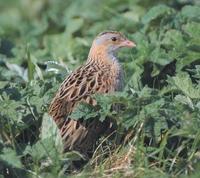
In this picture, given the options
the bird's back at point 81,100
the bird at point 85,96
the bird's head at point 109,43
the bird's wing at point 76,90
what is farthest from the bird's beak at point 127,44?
the bird's wing at point 76,90

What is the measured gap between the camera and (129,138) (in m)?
6.40

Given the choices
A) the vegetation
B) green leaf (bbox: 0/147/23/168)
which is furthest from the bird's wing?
green leaf (bbox: 0/147/23/168)

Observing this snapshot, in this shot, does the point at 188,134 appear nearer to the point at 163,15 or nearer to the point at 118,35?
the point at 118,35

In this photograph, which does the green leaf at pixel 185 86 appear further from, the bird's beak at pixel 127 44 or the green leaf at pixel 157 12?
the green leaf at pixel 157 12

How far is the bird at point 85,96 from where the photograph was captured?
6.54 metres

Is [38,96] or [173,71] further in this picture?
[173,71]

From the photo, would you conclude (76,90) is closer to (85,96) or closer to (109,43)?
(85,96)

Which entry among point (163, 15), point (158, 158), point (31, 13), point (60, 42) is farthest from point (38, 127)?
point (31, 13)

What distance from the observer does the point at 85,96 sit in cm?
671

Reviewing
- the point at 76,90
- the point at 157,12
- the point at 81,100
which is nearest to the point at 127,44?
the point at 157,12

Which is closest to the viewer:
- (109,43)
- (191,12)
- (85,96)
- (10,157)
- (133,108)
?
(10,157)

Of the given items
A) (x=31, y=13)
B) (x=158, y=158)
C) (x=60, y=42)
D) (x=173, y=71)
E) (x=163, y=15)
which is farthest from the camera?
(x=31, y=13)

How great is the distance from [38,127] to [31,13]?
6093 millimetres

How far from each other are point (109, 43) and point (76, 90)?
1.02 metres
